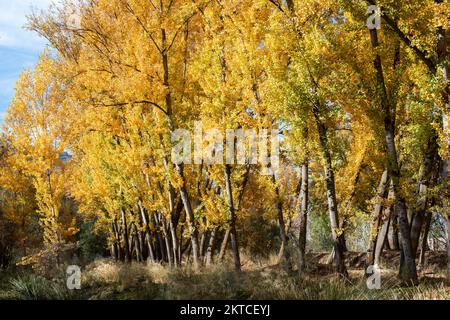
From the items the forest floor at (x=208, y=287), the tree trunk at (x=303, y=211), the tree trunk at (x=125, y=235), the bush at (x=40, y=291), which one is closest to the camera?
the forest floor at (x=208, y=287)

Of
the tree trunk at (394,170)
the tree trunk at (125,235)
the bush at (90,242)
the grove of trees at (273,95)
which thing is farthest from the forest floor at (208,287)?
the bush at (90,242)

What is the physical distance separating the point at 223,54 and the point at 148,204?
5195 mm

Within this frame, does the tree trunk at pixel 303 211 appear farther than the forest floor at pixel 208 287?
Yes

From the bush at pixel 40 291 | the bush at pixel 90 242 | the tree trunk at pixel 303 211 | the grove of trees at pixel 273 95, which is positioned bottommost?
the bush at pixel 90 242

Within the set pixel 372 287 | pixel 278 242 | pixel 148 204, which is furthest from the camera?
pixel 278 242

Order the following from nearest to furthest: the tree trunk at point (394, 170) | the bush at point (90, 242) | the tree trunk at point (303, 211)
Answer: the tree trunk at point (394, 170) < the tree trunk at point (303, 211) < the bush at point (90, 242)

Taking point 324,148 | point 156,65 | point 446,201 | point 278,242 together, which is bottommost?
point 278,242

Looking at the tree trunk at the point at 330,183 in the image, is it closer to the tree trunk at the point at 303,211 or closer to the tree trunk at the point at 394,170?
the tree trunk at the point at 303,211

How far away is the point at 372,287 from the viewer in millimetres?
8078

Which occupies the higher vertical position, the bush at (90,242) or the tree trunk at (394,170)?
the tree trunk at (394,170)

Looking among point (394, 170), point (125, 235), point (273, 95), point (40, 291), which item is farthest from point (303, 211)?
point (125, 235)

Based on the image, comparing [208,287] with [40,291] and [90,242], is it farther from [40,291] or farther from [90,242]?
[90,242]

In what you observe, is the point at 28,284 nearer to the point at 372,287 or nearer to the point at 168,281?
the point at 168,281

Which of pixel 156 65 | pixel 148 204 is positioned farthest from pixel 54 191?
pixel 156 65
